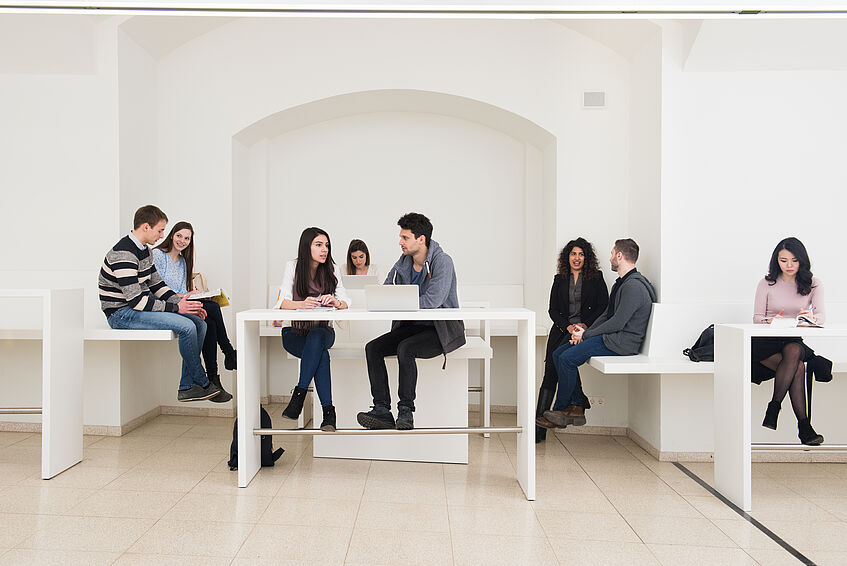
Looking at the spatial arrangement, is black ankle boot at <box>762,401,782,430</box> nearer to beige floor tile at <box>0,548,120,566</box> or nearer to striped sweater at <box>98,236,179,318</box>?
beige floor tile at <box>0,548,120,566</box>

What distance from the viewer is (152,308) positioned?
471cm

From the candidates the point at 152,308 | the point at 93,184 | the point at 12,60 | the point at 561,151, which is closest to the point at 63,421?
the point at 152,308

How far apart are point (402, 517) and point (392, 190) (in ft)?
12.1

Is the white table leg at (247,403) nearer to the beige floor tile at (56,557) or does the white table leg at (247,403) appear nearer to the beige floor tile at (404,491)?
the beige floor tile at (404,491)

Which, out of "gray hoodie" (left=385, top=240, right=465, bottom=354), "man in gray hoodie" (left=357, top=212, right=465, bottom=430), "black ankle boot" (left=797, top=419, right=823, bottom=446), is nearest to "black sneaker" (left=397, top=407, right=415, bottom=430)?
"man in gray hoodie" (left=357, top=212, right=465, bottom=430)

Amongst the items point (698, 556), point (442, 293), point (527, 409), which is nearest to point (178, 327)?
point (442, 293)

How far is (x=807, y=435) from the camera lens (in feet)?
12.9

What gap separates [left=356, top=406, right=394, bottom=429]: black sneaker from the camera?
4.04 meters

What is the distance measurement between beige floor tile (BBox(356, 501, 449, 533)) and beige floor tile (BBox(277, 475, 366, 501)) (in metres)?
0.19

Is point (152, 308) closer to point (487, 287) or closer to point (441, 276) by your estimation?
point (441, 276)

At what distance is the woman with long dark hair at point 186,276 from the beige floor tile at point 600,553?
3.04m

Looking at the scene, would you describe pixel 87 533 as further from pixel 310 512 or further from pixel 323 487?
pixel 323 487

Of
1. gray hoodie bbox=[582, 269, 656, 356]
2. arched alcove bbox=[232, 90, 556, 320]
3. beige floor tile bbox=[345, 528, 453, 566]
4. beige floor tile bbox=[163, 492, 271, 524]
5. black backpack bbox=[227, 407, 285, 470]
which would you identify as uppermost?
arched alcove bbox=[232, 90, 556, 320]

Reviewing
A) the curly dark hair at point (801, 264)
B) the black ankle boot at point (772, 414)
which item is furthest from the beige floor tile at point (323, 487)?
the curly dark hair at point (801, 264)
